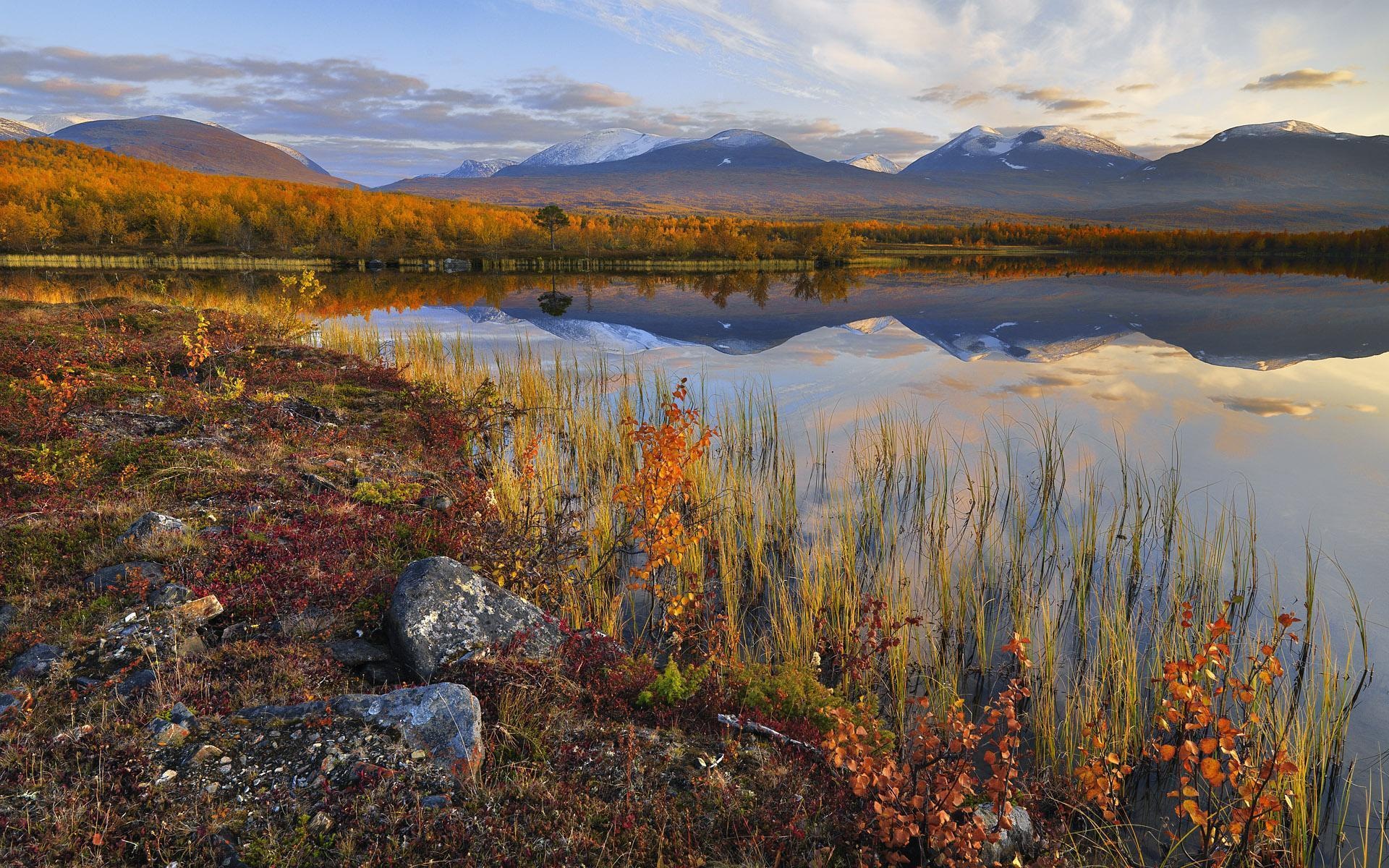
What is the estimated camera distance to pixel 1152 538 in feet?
26.5

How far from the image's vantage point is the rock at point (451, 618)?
15.0 ft

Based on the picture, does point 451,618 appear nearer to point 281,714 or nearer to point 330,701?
point 330,701

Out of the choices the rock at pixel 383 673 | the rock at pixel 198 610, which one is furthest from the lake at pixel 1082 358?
the rock at pixel 198 610

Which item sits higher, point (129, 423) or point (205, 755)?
point (129, 423)

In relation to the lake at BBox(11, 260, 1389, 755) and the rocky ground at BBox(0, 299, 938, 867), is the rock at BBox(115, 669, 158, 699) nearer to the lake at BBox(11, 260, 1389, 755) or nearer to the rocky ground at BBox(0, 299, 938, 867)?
the rocky ground at BBox(0, 299, 938, 867)

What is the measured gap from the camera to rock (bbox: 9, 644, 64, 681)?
4031 mm

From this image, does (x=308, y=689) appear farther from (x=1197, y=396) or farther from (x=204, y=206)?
(x=204, y=206)

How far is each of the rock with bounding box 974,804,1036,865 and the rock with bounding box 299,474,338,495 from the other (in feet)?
21.5

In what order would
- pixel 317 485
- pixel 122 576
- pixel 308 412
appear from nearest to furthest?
pixel 122 576
pixel 317 485
pixel 308 412

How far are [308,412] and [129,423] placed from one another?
2104 millimetres

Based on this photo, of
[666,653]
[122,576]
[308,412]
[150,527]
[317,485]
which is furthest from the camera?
[308,412]

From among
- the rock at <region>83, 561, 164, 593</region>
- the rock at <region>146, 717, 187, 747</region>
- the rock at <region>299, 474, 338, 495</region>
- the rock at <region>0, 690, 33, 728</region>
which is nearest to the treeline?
the rock at <region>299, 474, 338, 495</region>

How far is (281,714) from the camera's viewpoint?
3.73 meters

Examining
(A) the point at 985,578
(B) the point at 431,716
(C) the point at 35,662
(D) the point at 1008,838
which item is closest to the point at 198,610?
(C) the point at 35,662
